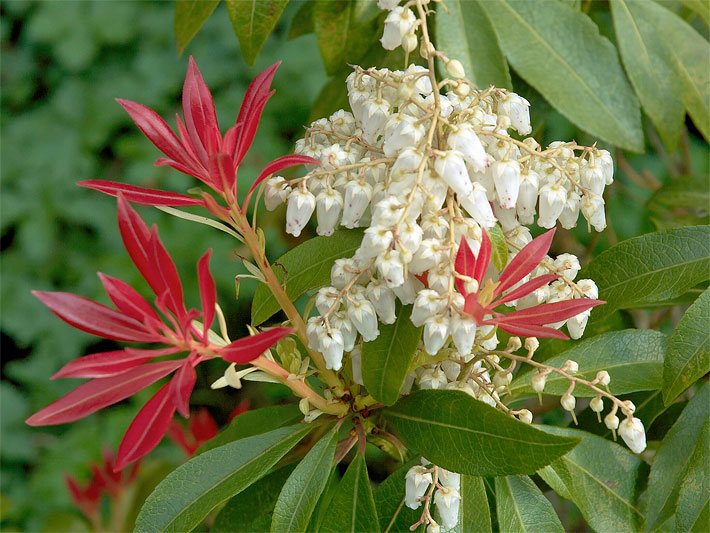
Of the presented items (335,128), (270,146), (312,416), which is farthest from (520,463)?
(270,146)

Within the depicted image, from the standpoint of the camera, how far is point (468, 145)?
592 millimetres

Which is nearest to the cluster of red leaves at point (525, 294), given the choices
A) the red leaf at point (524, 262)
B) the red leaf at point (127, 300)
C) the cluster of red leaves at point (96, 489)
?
the red leaf at point (524, 262)

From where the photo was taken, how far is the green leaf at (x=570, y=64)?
2.92 ft

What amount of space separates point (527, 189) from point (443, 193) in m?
0.09

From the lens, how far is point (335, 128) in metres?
0.71

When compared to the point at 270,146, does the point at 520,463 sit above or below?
above

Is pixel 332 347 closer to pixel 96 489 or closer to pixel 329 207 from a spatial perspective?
pixel 329 207

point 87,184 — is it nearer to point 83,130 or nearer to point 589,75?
point 589,75

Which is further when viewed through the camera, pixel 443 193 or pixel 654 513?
pixel 654 513

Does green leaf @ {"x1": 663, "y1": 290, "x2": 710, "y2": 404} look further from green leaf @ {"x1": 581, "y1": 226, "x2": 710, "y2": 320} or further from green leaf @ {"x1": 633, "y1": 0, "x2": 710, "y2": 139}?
green leaf @ {"x1": 633, "y1": 0, "x2": 710, "y2": 139}

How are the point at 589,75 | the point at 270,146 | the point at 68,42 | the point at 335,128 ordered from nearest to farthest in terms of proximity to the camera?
the point at 335,128 < the point at 589,75 < the point at 270,146 < the point at 68,42

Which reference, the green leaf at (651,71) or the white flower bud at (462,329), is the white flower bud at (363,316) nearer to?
the white flower bud at (462,329)

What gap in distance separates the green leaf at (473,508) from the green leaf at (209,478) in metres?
0.14

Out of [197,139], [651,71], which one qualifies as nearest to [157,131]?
[197,139]
